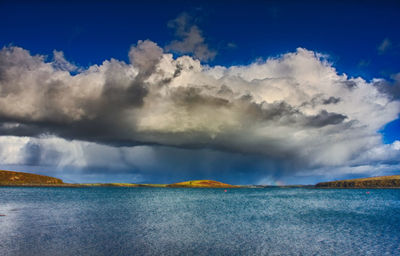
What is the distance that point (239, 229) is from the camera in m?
47.8

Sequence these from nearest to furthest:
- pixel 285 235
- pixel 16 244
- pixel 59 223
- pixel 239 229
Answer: pixel 16 244
pixel 285 235
pixel 239 229
pixel 59 223

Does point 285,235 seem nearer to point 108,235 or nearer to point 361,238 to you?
point 361,238

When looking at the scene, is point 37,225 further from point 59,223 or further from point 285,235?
point 285,235

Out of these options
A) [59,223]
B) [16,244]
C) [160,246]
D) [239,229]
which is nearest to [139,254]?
[160,246]

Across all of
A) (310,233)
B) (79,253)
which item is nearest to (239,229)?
(310,233)

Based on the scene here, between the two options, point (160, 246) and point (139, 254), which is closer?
point (139, 254)

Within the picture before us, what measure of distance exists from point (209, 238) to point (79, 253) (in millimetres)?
17365

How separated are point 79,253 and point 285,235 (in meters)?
29.3

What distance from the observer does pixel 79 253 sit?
31.2 m

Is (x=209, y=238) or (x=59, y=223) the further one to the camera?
(x=59, y=223)

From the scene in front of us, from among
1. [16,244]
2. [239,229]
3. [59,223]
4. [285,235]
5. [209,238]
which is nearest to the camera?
[16,244]

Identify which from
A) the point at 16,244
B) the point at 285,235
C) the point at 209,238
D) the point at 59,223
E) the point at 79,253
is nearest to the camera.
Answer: the point at 79,253

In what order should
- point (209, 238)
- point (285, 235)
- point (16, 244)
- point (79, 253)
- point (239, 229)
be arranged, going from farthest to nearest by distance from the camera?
1. point (239, 229)
2. point (285, 235)
3. point (209, 238)
4. point (16, 244)
5. point (79, 253)

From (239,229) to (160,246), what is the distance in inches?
694
